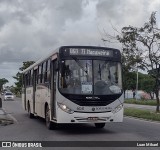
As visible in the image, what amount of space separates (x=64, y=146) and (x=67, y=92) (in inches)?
126

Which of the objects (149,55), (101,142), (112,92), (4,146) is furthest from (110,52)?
(149,55)

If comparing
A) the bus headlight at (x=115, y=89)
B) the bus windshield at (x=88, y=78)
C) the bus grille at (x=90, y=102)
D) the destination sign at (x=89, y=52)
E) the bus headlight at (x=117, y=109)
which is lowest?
the bus headlight at (x=117, y=109)

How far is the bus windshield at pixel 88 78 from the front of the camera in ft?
50.9

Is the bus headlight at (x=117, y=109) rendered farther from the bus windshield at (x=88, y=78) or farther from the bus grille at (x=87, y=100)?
the bus windshield at (x=88, y=78)

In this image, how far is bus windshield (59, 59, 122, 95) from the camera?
50.9ft

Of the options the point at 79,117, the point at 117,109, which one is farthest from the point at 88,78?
the point at 117,109

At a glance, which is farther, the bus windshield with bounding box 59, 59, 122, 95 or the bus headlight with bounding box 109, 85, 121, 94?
the bus headlight with bounding box 109, 85, 121, 94

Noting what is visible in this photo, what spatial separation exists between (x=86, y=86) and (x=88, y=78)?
0.31 meters

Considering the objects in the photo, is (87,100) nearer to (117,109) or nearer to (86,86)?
(86,86)

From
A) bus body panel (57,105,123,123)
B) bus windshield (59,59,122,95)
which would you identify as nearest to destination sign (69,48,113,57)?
bus windshield (59,59,122,95)

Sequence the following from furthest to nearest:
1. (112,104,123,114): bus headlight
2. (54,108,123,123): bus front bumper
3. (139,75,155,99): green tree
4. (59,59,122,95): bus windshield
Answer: (139,75,155,99): green tree → (112,104,123,114): bus headlight → (59,59,122,95): bus windshield → (54,108,123,123): bus front bumper

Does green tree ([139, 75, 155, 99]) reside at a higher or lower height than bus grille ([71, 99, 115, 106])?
higher

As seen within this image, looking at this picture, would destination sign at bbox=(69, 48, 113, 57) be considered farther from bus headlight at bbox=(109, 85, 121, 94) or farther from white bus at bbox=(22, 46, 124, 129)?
bus headlight at bbox=(109, 85, 121, 94)

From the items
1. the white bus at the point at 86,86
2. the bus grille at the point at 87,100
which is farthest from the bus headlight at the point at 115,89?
the bus grille at the point at 87,100
